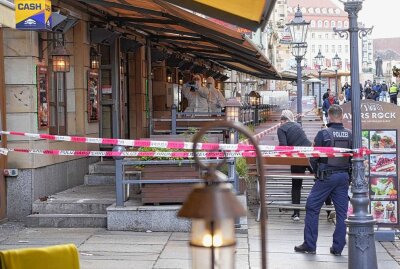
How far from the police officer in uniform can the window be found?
5180 mm

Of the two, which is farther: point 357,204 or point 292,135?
point 292,135

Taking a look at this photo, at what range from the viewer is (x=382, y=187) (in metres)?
11.0

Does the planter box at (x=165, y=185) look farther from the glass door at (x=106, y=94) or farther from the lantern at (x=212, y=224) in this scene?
the lantern at (x=212, y=224)

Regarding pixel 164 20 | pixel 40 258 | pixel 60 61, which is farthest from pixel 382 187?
pixel 40 258

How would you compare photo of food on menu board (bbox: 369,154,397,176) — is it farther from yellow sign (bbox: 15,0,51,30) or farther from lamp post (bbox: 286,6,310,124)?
lamp post (bbox: 286,6,310,124)

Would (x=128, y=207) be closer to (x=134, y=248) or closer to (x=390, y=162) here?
(x=134, y=248)

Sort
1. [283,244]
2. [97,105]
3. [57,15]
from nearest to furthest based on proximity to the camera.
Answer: [283,244] → [57,15] → [97,105]

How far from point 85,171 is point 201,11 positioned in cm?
739

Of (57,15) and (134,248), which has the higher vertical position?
(57,15)

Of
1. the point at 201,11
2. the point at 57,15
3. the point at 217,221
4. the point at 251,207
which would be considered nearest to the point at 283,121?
the point at 251,207

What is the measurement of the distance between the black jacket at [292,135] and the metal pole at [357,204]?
4.26 metres

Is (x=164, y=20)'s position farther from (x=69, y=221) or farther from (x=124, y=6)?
(x=69, y=221)

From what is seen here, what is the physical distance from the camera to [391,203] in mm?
11039

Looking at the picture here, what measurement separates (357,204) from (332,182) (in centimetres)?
129
